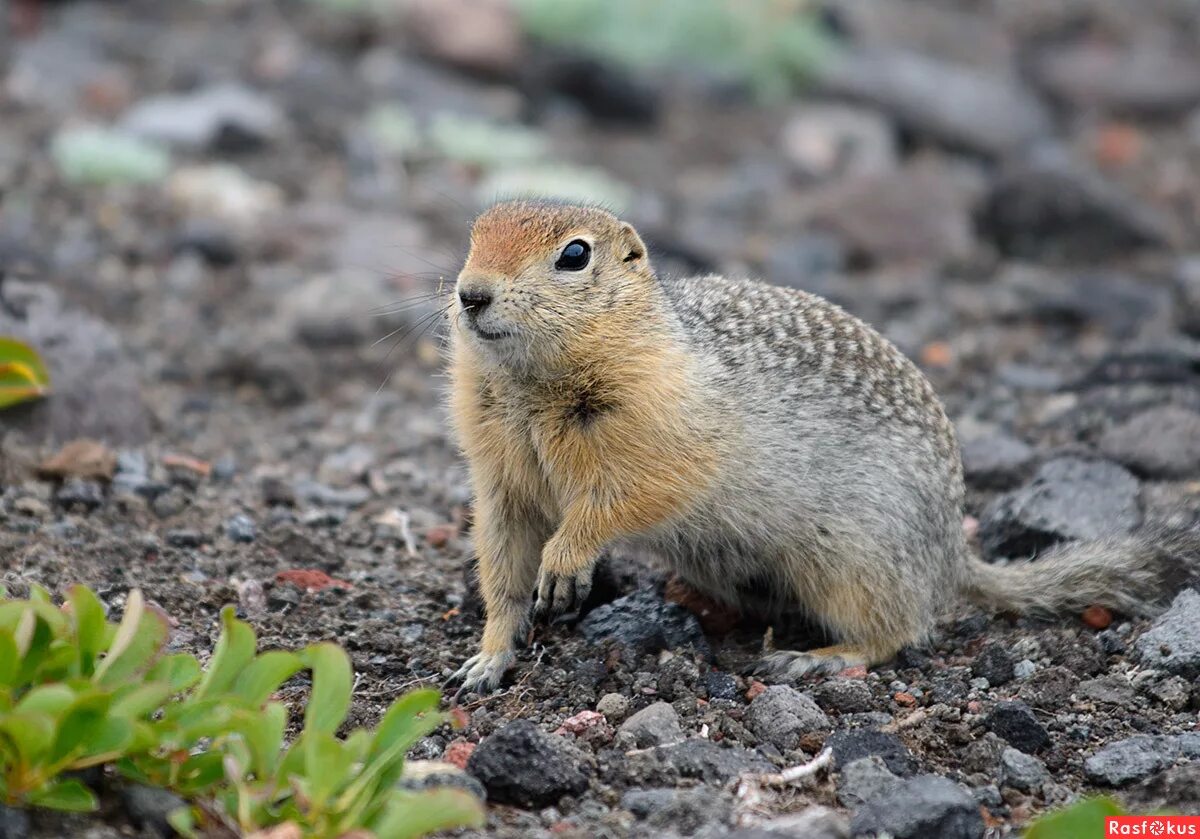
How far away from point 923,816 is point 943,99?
10941mm

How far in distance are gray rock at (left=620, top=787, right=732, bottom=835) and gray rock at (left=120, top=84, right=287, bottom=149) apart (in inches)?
338

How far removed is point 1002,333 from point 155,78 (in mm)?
7546

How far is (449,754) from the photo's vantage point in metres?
4.44

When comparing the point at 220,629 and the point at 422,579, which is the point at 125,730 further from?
the point at 422,579

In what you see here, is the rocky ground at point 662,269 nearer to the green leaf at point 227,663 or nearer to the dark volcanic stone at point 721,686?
the dark volcanic stone at point 721,686

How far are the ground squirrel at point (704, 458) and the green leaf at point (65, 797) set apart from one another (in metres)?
1.76

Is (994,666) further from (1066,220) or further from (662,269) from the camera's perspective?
(1066,220)

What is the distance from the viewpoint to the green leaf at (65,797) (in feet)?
11.4

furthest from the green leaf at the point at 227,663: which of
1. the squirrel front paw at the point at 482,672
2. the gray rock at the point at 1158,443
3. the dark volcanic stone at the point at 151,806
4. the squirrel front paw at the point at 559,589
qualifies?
the gray rock at the point at 1158,443

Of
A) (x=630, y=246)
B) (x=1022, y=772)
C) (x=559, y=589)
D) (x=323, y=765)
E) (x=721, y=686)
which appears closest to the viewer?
(x=323, y=765)

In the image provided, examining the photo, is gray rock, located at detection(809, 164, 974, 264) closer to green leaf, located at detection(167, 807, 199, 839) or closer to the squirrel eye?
the squirrel eye

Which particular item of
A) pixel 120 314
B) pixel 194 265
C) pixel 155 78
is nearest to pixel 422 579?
pixel 120 314

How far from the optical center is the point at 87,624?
376 cm

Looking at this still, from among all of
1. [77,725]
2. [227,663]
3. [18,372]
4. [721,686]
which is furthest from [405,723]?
[18,372]
